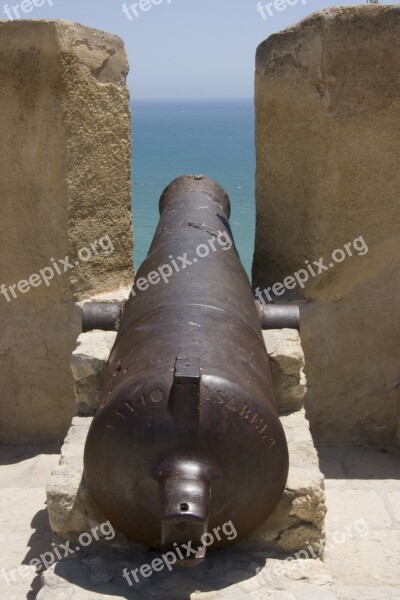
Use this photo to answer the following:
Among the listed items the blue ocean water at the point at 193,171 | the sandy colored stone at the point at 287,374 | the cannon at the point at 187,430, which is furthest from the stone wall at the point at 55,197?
the blue ocean water at the point at 193,171

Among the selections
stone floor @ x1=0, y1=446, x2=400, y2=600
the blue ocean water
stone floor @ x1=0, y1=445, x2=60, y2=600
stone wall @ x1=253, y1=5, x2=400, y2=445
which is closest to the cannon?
stone floor @ x1=0, y1=446, x2=400, y2=600

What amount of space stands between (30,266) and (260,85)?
179cm

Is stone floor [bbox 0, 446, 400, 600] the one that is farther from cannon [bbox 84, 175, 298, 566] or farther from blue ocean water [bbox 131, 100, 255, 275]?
blue ocean water [bbox 131, 100, 255, 275]

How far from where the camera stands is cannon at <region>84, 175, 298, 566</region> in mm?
2930

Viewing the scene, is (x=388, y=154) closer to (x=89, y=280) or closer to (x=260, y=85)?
(x=260, y=85)

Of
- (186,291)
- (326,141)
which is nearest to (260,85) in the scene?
(326,141)

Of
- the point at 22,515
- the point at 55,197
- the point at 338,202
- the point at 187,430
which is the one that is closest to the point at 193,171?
the point at 55,197

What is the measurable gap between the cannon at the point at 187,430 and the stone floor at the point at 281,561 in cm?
19

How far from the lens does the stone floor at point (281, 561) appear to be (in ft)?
10.7

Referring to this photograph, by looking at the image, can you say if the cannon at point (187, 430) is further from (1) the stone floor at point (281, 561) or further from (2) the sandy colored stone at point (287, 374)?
(2) the sandy colored stone at point (287, 374)

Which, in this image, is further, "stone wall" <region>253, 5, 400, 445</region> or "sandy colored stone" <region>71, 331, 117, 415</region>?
"stone wall" <region>253, 5, 400, 445</region>

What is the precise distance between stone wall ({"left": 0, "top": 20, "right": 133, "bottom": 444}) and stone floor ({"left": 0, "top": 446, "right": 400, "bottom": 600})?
56cm

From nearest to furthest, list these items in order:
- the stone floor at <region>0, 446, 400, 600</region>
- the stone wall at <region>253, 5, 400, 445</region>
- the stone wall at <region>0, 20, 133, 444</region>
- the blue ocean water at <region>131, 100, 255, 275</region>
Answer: the stone floor at <region>0, 446, 400, 600</region>
the stone wall at <region>253, 5, 400, 445</region>
the stone wall at <region>0, 20, 133, 444</region>
the blue ocean water at <region>131, 100, 255, 275</region>

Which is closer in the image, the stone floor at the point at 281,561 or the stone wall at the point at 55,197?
the stone floor at the point at 281,561
